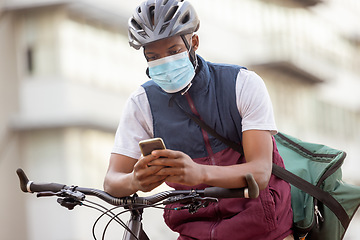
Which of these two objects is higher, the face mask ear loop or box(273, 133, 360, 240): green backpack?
the face mask ear loop

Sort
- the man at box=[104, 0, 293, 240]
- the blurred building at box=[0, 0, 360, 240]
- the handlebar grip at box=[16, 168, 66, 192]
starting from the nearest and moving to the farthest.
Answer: the handlebar grip at box=[16, 168, 66, 192] < the man at box=[104, 0, 293, 240] < the blurred building at box=[0, 0, 360, 240]

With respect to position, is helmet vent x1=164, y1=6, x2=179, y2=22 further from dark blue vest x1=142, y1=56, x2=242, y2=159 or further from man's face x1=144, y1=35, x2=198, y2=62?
dark blue vest x1=142, y1=56, x2=242, y2=159

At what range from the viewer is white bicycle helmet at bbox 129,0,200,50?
3.93 metres

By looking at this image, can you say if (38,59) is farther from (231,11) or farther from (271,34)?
(271,34)

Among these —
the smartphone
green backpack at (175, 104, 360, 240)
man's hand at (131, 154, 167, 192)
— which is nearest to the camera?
the smartphone

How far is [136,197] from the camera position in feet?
12.2

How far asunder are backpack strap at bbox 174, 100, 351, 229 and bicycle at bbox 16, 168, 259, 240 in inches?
16.9

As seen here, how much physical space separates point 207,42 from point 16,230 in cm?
919

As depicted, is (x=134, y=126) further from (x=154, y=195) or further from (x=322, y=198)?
(x=322, y=198)

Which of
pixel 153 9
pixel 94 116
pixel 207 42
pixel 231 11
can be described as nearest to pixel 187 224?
pixel 153 9

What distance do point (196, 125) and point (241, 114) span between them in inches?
8.9

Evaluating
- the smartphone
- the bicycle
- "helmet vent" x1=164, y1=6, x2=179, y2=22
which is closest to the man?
"helmet vent" x1=164, y1=6, x2=179, y2=22

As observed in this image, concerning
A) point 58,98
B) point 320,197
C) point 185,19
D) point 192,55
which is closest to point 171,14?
point 185,19

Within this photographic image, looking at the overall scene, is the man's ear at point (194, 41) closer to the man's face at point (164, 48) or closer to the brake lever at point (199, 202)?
the man's face at point (164, 48)
